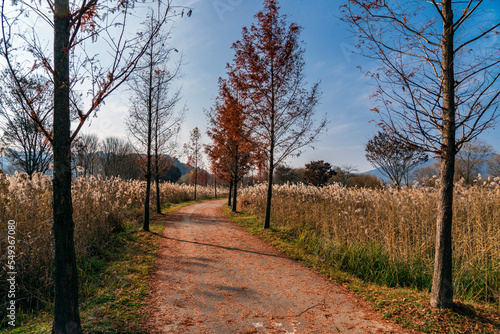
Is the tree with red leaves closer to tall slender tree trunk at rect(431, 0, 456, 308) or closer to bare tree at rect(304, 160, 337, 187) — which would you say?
tall slender tree trunk at rect(431, 0, 456, 308)

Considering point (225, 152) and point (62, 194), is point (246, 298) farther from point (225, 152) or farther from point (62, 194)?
point (225, 152)

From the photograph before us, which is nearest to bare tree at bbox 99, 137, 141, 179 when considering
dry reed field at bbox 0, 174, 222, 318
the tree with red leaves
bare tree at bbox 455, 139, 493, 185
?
the tree with red leaves

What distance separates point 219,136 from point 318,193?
8.43 meters

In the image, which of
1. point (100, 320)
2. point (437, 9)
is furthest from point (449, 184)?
point (100, 320)

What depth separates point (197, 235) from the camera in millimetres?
8977

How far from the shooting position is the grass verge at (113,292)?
3.21 m

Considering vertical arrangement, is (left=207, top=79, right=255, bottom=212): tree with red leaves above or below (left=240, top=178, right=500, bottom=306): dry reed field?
above

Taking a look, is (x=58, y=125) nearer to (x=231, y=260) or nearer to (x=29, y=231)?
(x=29, y=231)

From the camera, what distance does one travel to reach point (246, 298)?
4105 mm

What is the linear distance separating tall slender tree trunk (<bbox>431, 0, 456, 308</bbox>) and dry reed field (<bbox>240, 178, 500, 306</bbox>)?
991 mm

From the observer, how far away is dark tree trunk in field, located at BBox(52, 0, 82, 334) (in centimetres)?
260

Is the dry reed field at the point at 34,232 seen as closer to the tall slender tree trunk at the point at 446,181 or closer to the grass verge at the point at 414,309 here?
the grass verge at the point at 414,309

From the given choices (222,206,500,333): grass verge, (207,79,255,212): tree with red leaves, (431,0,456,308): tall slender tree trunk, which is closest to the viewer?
(222,206,500,333): grass verge

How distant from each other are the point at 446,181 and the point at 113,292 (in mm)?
5618
